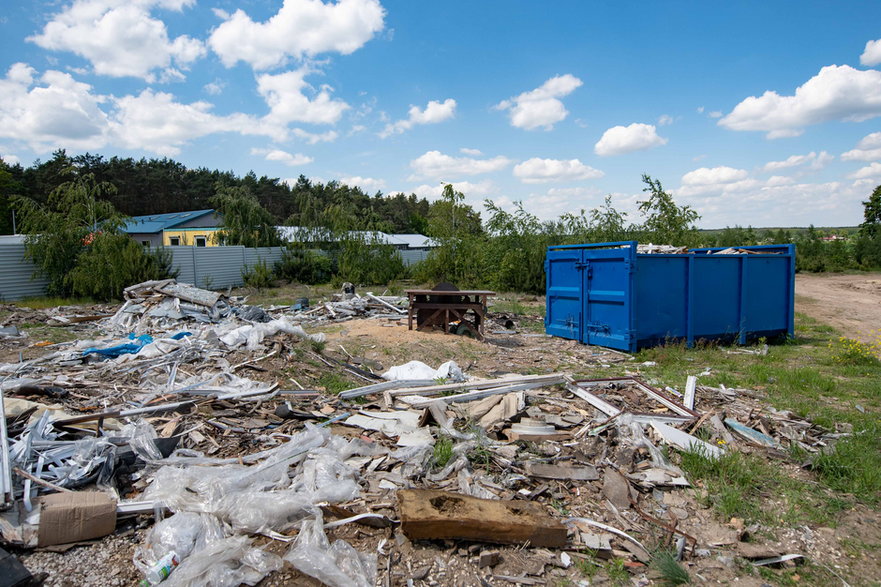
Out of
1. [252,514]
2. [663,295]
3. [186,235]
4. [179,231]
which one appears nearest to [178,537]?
[252,514]

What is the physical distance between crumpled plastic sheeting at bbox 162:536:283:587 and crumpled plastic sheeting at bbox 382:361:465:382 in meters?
3.76

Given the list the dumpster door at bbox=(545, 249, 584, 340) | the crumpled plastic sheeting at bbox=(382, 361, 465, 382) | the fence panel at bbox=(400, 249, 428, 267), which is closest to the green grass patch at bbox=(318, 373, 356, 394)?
the crumpled plastic sheeting at bbox=(382, 361, 465, 382)

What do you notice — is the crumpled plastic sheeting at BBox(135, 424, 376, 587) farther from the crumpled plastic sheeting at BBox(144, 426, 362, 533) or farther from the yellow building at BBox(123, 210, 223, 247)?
the yellow building at BBox(123, 210, 223, 247)

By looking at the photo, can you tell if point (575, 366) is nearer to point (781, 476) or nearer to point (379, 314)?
point (781, 476)

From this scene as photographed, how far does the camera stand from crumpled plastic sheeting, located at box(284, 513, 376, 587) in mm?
2666

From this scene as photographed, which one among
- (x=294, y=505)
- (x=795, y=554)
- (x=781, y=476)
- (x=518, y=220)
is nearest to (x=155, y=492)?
(x=294, y=505)

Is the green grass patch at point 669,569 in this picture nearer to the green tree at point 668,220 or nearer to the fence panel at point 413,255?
the green tree at point 668,220

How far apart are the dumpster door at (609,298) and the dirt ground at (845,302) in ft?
18.8

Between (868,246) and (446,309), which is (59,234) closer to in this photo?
(446,309)


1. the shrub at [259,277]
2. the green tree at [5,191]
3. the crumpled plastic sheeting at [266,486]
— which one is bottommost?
the crumpled plastic sheeting at [266,486]

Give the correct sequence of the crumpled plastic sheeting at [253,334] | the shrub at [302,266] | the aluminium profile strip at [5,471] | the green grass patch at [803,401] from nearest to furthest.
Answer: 1. the aluminium profile strip at [5,471]
2. the green grass patch at [803,401]
3. the crumpled plastic sheeting at [253,334]
4. the shrub at [302,266]

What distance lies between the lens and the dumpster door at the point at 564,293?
977 cm

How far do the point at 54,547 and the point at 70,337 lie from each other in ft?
29.2

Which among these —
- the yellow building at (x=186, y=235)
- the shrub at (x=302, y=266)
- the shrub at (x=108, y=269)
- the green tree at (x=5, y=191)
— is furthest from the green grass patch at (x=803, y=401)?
the green tree at (x=5, y=191)
